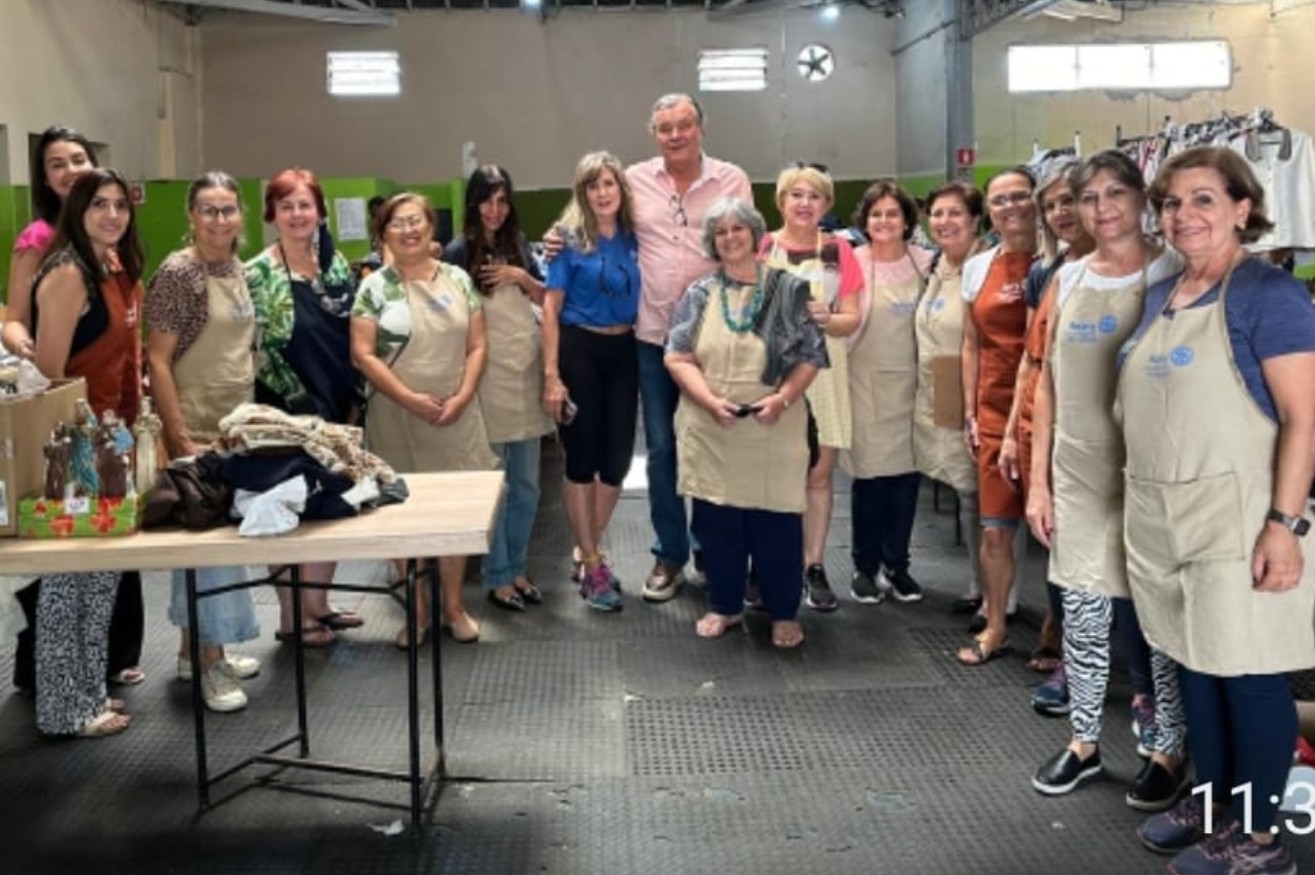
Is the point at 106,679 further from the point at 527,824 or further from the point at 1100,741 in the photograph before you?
the point at 1100,741

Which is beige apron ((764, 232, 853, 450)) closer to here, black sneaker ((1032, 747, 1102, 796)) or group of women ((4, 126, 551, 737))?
group of women ((4, 126, 551, 737))

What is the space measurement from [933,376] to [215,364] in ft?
7.21

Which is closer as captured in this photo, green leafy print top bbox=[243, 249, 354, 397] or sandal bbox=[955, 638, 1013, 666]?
green leafy print top bbox=[243, 249, 354, 397]

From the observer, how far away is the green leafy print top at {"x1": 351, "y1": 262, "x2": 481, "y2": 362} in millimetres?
3859

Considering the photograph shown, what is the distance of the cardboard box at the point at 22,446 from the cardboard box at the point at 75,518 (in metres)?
0.03

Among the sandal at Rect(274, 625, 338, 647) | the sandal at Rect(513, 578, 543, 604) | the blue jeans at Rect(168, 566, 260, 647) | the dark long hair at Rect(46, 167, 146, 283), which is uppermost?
the dark long hair at Rect(46, 167, 146, 283)

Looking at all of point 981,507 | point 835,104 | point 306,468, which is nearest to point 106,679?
point 306,468

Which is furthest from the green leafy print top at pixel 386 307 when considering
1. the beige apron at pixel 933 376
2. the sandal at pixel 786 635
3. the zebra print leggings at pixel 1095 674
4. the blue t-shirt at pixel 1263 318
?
the blue t-shirt at pixel 1263 318

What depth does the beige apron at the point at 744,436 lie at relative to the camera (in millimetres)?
3875

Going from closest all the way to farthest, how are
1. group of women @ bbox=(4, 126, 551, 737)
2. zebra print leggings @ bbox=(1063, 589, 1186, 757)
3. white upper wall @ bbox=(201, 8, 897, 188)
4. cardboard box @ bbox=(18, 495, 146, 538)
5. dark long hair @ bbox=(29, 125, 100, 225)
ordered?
cardboard box @ bbox=(18, 495, 146, 538) < zebra print leggings @ bbox=(1063, 589, 1186, 757) < group of women @ bbox=(4, 126, 551, 737) < dark long hair @ bbox=(29, 125, 100, 225) < white upper wall @ bbox=(201, 8, 897, 188)

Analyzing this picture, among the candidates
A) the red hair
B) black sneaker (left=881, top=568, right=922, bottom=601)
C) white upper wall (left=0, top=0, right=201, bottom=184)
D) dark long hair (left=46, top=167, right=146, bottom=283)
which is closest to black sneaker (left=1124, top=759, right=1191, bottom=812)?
black sneaker (left=881, top=568, right=922, bottom=601)

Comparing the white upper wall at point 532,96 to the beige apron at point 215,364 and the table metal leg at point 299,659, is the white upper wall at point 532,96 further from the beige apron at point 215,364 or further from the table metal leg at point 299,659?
the table metal leg at point 299,659

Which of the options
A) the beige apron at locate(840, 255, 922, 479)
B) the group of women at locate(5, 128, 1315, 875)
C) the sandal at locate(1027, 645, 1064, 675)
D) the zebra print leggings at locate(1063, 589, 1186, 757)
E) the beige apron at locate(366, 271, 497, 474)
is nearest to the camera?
the group of women at locate(5, 128, 1315, 875)

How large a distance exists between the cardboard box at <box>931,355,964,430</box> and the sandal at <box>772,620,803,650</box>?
80cm
